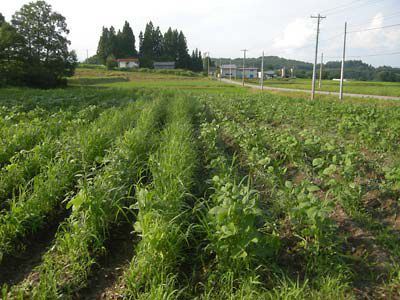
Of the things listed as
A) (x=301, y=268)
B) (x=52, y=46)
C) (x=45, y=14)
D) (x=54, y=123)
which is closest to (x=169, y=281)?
(x=301, y=268)

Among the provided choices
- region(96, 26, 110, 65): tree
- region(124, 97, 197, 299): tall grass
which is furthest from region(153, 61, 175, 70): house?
region(124, 97, 197, 299): tall grass

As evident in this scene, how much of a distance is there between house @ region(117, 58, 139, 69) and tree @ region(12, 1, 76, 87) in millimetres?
39871

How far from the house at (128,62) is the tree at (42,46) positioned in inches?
1570

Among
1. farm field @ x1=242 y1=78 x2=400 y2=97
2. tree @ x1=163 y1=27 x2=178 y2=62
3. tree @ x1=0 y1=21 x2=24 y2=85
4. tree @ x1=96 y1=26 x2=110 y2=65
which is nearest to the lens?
farm field @ x1=242 y1=78 x2=400 y2=97

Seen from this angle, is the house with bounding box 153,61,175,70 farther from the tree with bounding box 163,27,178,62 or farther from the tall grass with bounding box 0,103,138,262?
the tall grass with bounding box 0,103,138,262

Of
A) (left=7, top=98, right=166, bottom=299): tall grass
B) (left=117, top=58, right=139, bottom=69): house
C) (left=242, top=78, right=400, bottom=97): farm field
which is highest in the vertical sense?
(left=117, top=58, right=139, bottom=69): house

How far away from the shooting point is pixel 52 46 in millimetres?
42094

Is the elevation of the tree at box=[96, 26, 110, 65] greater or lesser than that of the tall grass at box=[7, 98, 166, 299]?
greater

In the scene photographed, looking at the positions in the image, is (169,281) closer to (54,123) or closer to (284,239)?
(284,239)

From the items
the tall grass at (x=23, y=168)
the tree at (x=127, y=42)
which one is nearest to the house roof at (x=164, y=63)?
the tree at (x=127, y=42)

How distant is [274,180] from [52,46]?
44829mm

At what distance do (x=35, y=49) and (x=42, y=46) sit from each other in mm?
1140

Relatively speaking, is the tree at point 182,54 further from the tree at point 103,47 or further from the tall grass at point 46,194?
the tall grass at point 46,194

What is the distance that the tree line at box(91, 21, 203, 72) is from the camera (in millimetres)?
88875
